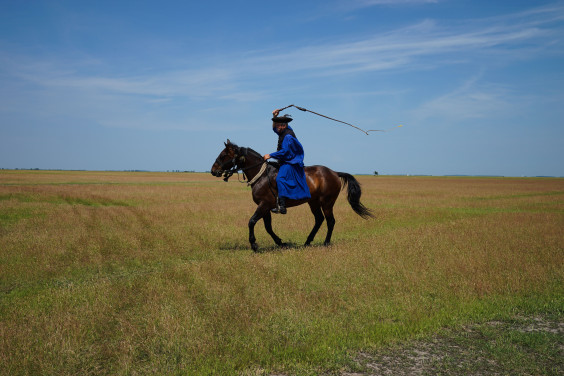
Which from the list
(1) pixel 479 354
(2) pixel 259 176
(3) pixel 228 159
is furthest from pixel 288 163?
(1) pixel 479 354

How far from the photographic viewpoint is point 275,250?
9.54 meters

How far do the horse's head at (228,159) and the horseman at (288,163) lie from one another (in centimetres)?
109

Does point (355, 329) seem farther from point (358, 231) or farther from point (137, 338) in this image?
point (358, 231)

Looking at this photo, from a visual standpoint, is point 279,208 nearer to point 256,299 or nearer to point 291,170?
point 291,170

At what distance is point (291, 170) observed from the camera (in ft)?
30.4

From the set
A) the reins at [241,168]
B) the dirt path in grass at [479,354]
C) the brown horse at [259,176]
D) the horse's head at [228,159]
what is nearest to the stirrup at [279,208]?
the brown horse at [259,176]

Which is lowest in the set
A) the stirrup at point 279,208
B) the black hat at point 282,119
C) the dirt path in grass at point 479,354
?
the dirt path in grass at point 479,354

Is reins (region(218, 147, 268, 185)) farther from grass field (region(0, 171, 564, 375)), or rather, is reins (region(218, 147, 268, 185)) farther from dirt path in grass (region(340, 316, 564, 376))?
dirt path in grass (region(340, 316, 564, 376))

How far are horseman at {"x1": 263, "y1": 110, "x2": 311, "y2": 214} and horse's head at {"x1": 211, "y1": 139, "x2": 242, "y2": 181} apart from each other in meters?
1.09

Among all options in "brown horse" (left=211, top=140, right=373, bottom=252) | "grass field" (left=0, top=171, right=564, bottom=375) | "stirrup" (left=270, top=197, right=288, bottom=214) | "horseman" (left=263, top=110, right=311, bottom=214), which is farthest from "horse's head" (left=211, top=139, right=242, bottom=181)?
"grass field" (left=0, top=171, right=564, bottom=375)

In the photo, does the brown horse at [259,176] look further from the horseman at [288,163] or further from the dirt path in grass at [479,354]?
the dirt path in grass at [479,354]

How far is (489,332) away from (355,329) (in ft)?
5.90

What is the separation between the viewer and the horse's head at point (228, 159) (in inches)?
372

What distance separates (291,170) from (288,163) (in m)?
0.20
